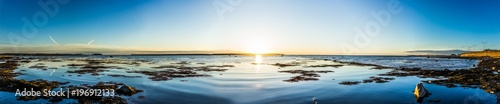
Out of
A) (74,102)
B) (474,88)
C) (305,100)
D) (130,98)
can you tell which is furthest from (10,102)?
(474,88)

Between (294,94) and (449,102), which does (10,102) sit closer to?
(294,94)

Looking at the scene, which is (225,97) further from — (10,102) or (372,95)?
(10,102)

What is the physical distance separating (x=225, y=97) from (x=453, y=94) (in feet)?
41.6

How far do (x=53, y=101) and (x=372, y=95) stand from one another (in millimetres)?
16149

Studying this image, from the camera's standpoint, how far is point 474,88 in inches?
695

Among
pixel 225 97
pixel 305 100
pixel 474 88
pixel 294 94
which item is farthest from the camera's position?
pixel 474 88

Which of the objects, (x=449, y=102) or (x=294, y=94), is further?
(x=294, y=94)

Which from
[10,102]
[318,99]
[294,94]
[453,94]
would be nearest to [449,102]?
[453,94]

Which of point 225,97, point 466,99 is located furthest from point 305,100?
point 466,99

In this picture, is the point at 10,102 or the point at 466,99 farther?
the point at 466,99

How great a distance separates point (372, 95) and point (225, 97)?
27.1ft

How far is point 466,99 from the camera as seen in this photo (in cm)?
1393

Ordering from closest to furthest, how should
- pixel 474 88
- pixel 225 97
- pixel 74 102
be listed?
pixel 74 102 < pixel 225 97 < pixel 474 88

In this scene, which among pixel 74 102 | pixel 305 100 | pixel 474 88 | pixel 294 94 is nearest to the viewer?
pixel 74 102
